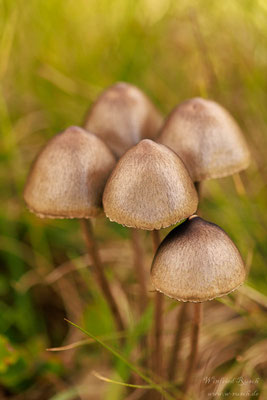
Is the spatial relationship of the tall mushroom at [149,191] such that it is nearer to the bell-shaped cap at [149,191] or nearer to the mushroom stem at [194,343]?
the bell-shaped cap at [149,191]

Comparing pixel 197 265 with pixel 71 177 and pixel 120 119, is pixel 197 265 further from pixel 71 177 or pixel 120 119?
pixel 120 119

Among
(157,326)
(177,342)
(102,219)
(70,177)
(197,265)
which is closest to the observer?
(197,265)

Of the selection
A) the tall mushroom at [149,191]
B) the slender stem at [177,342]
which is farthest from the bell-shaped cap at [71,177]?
the slender stem at [177,342]

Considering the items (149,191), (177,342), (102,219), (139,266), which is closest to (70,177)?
(149,191)

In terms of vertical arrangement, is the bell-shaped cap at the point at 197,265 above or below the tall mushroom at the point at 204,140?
below

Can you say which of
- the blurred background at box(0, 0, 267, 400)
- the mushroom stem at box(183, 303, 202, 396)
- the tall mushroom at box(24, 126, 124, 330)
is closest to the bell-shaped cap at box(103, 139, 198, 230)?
the tall mushroom at box(24, 126, 124, 330)

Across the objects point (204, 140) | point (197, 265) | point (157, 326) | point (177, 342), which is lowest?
point (177, 342)

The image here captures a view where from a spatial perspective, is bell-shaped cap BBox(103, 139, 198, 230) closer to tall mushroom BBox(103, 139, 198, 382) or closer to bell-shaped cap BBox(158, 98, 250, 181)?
tall mushroom BBox(103, 139, 198, 382)
